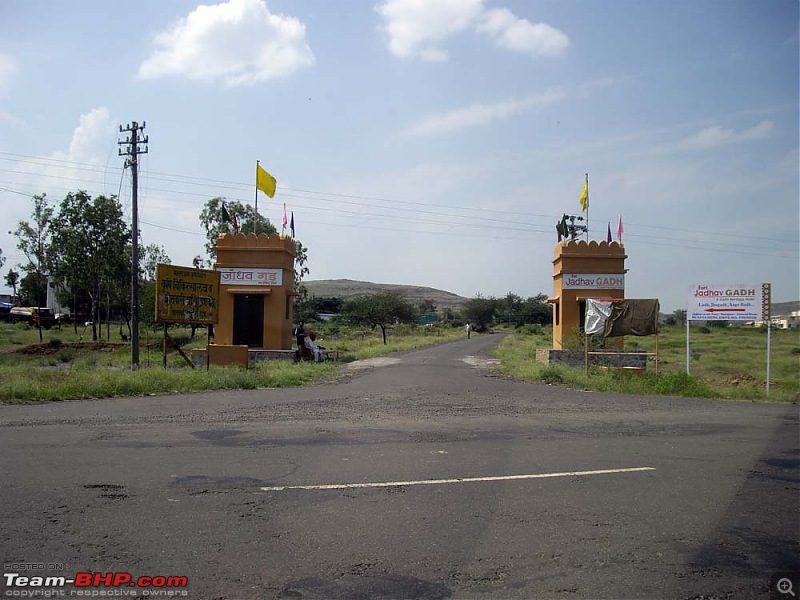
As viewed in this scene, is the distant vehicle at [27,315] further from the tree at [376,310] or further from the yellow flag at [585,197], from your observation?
the yellow flag at [585,197]

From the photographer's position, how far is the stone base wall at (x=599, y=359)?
922 inches

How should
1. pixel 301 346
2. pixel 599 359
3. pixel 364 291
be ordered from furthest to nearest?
pixel 364 291 → pixel 301 346 → pixel 599 359

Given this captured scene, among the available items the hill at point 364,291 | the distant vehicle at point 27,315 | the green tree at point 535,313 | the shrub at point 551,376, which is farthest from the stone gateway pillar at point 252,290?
the hill at point 364,291

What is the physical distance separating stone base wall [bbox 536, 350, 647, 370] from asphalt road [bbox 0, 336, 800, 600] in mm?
11231

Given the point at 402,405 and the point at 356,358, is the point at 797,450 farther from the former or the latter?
the point at 356,358

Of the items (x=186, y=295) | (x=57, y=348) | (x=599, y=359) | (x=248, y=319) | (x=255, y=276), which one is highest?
(x=255, y=276)

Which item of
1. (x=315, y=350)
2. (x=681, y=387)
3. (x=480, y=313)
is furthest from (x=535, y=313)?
(x=681, y=387)

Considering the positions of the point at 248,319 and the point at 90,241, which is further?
the point at 90,241

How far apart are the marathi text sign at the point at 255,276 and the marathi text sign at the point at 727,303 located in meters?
15.4

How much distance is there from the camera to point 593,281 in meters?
28.0

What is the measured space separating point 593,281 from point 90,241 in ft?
102

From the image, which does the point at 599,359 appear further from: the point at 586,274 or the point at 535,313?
the point at 535,313

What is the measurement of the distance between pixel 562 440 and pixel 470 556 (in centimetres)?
554

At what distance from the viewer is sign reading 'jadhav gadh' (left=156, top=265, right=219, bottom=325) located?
2117 centimetres
